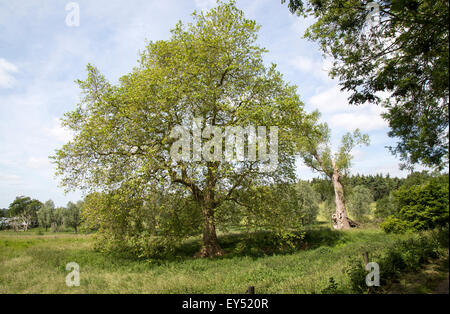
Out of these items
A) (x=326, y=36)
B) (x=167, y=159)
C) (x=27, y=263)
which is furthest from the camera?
(x=167, y=159)

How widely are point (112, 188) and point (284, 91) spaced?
14254 mm

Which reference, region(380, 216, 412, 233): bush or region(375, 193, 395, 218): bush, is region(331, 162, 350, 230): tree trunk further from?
region(375, 193, 395, 218): bush

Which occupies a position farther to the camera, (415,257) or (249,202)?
(249,202)

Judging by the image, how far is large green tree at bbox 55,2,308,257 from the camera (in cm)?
1434

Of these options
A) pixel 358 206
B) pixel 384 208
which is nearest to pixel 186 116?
pixel 384 208

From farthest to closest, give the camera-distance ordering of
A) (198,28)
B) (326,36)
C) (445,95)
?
(198,28), (326,36), (445,95)

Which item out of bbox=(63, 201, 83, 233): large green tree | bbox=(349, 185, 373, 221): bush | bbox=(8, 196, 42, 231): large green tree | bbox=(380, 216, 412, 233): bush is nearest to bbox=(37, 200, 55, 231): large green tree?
bbox=(8, 196, 42, 231): large green tree

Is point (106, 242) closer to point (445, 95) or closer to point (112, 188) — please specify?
point (112, 188)

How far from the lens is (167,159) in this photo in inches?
611

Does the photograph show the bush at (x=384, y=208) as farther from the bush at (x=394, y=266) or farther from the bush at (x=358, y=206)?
the bush at (x=394, y=266)

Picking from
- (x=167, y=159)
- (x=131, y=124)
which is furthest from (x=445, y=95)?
(x=131, y=124)

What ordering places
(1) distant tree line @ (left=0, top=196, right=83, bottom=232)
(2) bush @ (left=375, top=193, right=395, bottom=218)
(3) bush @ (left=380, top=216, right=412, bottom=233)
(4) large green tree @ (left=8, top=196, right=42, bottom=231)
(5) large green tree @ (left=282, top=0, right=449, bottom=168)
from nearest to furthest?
(5) large green tree @ (left=282, top=0, right=449, bottom=168) < (3) bush @ (left=380, top=216, right=412, bottom=233) < (2) bush @ (left=375, top=193, right=395, bottom=218) < (1) distant tree line @ (left=0, top=196, right=83, bottom=232) < (4) large green tree @ (left=8, top=196, right=42, bottom=231)

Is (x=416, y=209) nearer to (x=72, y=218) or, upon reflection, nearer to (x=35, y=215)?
(x=72, y=218)

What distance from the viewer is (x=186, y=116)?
16.1 metres
